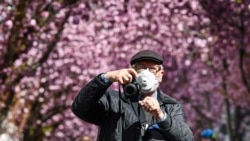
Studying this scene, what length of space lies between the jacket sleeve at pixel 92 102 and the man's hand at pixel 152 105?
1.04ft

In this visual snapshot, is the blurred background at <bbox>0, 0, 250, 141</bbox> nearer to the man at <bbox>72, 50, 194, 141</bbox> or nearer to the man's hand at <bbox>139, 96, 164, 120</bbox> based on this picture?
the man at <bbox>72, 50, 194, 141</bbox>

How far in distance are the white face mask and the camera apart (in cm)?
Result: 2

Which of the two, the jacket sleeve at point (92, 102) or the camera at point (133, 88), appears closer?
the camera at point (133, 88)

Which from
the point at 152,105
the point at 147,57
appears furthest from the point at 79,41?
the point at 152,105

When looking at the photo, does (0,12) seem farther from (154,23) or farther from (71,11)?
(154,23)

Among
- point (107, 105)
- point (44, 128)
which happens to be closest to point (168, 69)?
point (44, 128)

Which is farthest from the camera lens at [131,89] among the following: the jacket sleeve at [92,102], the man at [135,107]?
the jacket sleeve at [92,102]

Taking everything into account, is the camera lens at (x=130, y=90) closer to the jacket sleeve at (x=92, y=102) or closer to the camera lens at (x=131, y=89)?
the camera lens at (x=131, y=89)

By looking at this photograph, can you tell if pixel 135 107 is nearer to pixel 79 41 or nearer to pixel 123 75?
pixel 123 75

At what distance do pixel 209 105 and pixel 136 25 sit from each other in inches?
646

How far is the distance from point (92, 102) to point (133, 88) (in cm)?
38

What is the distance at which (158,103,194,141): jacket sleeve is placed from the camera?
481 centimetres

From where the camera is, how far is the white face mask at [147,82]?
4.81 metres

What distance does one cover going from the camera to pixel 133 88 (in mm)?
4770
